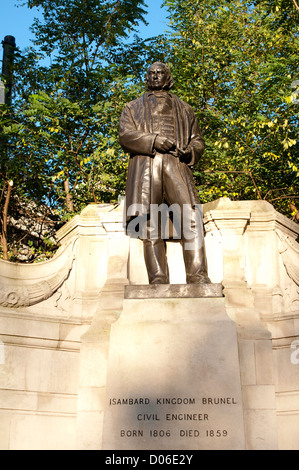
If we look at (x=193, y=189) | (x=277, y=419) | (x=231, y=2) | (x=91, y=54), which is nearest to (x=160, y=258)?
(x=193, y=189)

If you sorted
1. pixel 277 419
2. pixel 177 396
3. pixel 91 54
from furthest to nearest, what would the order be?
pixel 91 54 < pixel 277 419 < pixel 177 396

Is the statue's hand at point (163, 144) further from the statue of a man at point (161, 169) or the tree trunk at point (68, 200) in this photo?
the tree trunk at point (68, 200)

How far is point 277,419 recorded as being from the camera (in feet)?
25.9

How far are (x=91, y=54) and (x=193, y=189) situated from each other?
12.0 metres

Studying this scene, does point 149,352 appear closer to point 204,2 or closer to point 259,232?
point 259,232

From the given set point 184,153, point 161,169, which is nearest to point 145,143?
point 161,169

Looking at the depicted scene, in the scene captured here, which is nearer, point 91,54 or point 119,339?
point 119,339

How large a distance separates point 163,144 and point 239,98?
9540 mm

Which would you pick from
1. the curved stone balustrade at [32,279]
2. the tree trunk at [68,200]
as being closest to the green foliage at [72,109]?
the tree trunk at [68,200]

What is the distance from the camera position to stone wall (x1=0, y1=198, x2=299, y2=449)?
7699mm

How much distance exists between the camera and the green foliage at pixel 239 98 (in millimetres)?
15641

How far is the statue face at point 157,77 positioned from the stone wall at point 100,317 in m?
1.78

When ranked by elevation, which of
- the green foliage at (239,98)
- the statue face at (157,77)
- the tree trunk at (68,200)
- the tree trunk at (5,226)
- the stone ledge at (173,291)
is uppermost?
the green foliage at (239,98)

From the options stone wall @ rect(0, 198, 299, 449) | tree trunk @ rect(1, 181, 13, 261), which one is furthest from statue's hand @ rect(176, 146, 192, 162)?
tree trunk @ rect(1, 181, 13, 261)
